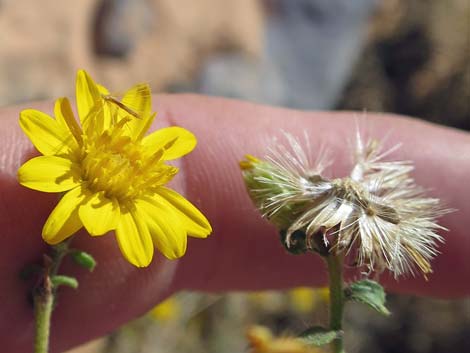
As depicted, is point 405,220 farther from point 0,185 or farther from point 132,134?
point 0,185

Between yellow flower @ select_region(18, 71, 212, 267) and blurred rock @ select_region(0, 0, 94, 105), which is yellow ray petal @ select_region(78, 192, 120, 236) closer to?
yellow flower @ select_region(18, 71, 212, 267)

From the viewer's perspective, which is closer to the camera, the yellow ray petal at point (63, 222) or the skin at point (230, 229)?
the yellow ray petal at point (63, 222)

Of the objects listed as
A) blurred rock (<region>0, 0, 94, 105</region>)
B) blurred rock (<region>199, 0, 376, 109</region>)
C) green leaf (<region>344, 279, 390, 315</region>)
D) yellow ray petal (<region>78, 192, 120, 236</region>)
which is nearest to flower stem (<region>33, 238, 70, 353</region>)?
yellow ray petal (<region>78, 192, 120, 236</region>)

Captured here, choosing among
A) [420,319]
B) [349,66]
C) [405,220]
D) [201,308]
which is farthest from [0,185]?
[349,66]

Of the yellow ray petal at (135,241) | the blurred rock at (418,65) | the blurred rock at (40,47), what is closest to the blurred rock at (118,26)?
the blurred rock at (40,47)

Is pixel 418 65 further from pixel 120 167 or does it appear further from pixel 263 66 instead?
pixel 120 167

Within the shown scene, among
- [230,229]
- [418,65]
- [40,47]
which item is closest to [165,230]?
[230,229]

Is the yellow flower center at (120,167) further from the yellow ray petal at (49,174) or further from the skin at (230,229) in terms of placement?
the skin at (230,229)
